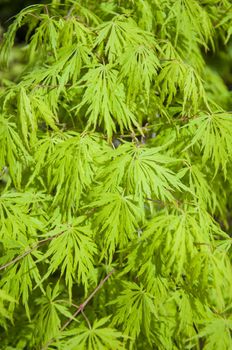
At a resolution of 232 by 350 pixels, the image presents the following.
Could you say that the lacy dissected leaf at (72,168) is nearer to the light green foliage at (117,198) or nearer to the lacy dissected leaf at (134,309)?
the light green foliage at (117,198)

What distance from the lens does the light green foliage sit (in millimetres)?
1134

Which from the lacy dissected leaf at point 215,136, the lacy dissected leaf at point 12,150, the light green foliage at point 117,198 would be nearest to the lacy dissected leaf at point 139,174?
the light green foliage at point 117,198

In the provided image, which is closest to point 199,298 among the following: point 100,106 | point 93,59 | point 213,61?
point 100,106

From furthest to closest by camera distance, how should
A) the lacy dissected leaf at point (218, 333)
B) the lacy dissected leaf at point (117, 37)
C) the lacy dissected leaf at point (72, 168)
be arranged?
1. the lacy dissected leaf at point (117, 37)
2. the lacy dissected leaf at point (72, 168)
3. the lacy dissected leaf at point (218, 333)

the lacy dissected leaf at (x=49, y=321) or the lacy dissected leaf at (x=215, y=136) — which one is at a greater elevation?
the lacy dissected leaf at (x=215, y=136)

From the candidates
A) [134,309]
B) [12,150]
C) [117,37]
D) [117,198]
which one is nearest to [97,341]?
[134,309]

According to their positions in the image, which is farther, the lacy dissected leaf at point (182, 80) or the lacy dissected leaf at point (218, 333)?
the lacy dissected leaf at point (182, 80)

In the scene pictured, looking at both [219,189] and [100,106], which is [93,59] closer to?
[100,106]

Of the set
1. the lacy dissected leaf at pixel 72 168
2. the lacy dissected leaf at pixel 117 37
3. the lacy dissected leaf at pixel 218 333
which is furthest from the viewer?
the lacy dissected leaf at pixel 117 37

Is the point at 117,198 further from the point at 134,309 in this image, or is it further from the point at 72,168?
the point at 134,309

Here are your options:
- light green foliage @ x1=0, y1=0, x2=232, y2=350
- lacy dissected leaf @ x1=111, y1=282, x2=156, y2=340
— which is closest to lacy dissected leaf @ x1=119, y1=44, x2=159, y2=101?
light green foliage @ x1=0, y1=0, x2=232, y2=350

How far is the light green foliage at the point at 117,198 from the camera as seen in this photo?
1134 mm

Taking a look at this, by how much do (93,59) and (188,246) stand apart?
673 mm

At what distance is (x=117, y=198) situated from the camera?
1146mm
